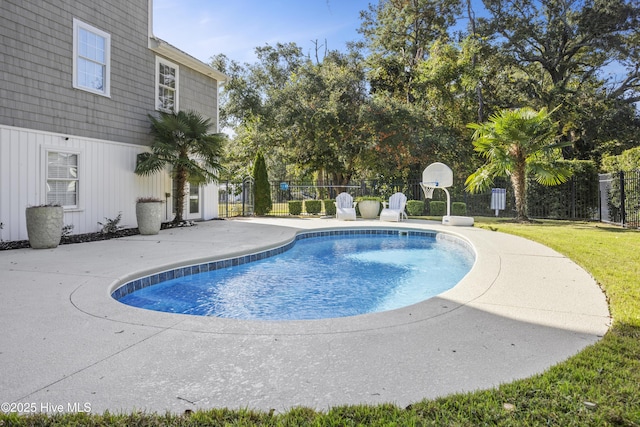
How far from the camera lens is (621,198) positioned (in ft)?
35.2

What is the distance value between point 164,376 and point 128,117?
965cm

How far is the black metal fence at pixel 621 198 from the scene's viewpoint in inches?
432

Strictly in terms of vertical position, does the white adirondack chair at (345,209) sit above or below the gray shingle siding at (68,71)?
below

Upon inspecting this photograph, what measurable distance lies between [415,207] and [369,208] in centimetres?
278

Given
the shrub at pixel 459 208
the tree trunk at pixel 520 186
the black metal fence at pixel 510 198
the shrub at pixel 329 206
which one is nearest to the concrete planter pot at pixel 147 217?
the black metal fence at pixel 510 198

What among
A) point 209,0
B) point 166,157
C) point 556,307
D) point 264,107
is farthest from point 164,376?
point 264,107

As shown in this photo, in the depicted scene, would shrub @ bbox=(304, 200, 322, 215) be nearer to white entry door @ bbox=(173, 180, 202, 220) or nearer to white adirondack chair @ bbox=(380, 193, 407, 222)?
white adirondack chair @ bbox=(380, 193, 407, 222)

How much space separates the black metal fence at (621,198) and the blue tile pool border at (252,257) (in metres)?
5.56

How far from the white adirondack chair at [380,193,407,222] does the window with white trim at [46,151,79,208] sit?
8979 millimetres

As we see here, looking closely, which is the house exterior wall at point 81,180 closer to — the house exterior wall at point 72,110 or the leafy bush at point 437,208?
the house exterior wall at point 72,110

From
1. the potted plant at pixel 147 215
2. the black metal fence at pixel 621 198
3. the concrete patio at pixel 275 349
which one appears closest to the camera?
the concrete patio at pixel 275 349

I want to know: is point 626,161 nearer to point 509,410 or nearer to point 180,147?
point 180,147

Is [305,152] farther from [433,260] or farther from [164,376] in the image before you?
[164,376]

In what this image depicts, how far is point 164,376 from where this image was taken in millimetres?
2209
